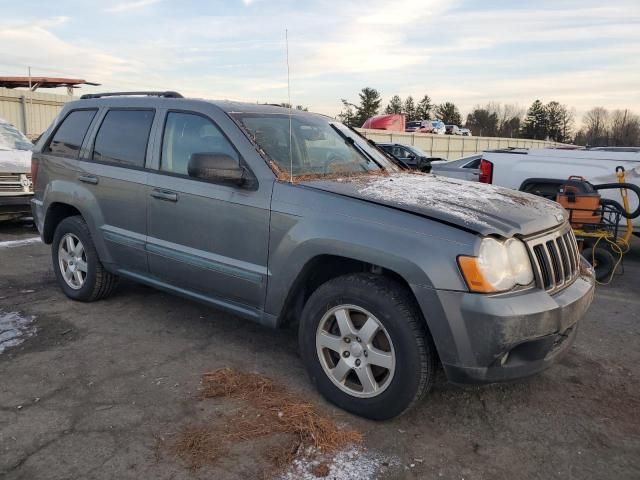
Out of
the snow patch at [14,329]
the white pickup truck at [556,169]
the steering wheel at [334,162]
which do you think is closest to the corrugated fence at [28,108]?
the snow patch at [14,329]

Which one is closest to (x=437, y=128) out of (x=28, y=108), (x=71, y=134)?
(x=28, y=108)

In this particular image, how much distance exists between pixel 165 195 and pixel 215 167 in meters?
0.78

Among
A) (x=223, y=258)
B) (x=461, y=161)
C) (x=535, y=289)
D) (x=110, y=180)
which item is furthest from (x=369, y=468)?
(x=461, y=161)

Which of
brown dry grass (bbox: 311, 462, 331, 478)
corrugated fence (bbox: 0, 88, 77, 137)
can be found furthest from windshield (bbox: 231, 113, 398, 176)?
corrugated fence (bbox: 0, 88, 77, 137)

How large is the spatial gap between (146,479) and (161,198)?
206 centimetres

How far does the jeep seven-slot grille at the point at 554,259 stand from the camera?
2.95 m

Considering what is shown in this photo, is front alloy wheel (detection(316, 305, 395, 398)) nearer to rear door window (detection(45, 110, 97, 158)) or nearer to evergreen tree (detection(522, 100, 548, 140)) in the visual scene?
rear door window (detection(45, 110, 97, 158))

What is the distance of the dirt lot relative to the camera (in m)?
2.68

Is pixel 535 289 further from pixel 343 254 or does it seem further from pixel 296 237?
pixel 296 237

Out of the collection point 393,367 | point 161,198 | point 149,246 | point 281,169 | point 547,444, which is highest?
point 281,169

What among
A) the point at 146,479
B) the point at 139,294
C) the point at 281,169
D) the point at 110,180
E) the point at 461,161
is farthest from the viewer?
the point at 461,161

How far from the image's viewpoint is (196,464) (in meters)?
2.64

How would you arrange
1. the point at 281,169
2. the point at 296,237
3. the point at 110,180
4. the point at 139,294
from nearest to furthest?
the point at 296,237 < the point at 281,169 < the point at 110,180 < the point at 139,294

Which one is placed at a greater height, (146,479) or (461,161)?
(461,161)
